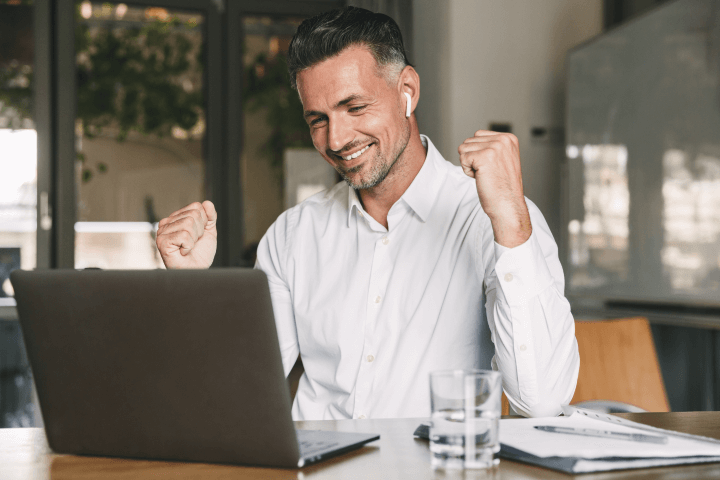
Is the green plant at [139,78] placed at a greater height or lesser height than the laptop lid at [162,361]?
greater

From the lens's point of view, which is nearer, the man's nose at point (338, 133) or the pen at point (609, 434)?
the pen at point (609, 434)

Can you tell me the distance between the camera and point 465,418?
0.66 metres

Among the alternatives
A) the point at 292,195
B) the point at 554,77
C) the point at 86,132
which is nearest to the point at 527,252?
the point at 554,77

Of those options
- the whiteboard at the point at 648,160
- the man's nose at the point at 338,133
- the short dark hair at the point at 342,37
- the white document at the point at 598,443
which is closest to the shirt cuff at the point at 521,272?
the white document at the point at 598,443

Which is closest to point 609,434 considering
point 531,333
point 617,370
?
point 531,333

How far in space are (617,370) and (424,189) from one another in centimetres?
81

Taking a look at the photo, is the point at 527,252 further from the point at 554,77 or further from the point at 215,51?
the point at 215,51

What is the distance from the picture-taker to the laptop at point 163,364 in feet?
2.10

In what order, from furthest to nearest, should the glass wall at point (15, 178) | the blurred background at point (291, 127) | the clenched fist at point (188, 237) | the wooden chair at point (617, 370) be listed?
the glass wall at point (15, 178)
the blurred background at point (291, 127)
the wooden chair at point (617, 370)
the clenched fist at point (188, 237)

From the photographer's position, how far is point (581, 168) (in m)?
3.03

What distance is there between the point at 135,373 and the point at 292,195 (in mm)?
3303

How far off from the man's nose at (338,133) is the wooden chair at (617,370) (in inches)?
33.6

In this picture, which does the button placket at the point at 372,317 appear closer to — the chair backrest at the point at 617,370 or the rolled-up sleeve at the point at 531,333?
the rolled-up sleeve at the point at 531,333

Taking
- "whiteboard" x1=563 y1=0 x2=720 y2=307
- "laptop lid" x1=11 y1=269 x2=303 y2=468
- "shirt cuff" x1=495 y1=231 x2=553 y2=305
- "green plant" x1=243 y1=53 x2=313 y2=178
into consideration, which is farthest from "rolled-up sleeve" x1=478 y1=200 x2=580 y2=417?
"green plant" x1=243 y1=53 x2=313 y2=178
